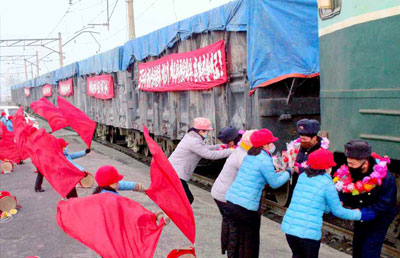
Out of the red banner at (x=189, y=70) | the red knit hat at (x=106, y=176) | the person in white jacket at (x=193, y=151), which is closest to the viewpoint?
the red knit hat at (x=106, y=176)

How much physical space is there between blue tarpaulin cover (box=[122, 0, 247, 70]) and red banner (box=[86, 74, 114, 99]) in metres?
2.91

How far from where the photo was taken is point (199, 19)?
9.49 m

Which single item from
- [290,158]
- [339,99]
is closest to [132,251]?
[290,158]

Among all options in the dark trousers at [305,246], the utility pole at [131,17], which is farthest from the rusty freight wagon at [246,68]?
the utility pole at [131,17]

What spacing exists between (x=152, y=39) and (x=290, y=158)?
7.28 meters

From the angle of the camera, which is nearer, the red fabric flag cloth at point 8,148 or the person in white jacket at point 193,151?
the person in white jacket at point 193,151

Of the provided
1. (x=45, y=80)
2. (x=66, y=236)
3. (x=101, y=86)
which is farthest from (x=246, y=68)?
(x=45, y=80)

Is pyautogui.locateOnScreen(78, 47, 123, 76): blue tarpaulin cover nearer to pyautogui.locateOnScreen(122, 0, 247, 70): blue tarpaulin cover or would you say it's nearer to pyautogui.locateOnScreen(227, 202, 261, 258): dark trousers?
pyautogui.locateOnScreen(122, 0, 247, 70): blue tarpaulin cover

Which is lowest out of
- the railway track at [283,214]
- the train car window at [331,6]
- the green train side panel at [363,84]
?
the railway track at [283,214]

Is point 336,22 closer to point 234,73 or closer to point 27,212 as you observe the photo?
point 234,73

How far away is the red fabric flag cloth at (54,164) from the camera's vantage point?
701 cm

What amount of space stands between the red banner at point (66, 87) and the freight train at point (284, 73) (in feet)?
43.4

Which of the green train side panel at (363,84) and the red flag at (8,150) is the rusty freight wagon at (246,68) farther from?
the red flag at (8,150)

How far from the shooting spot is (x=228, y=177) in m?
5.28
